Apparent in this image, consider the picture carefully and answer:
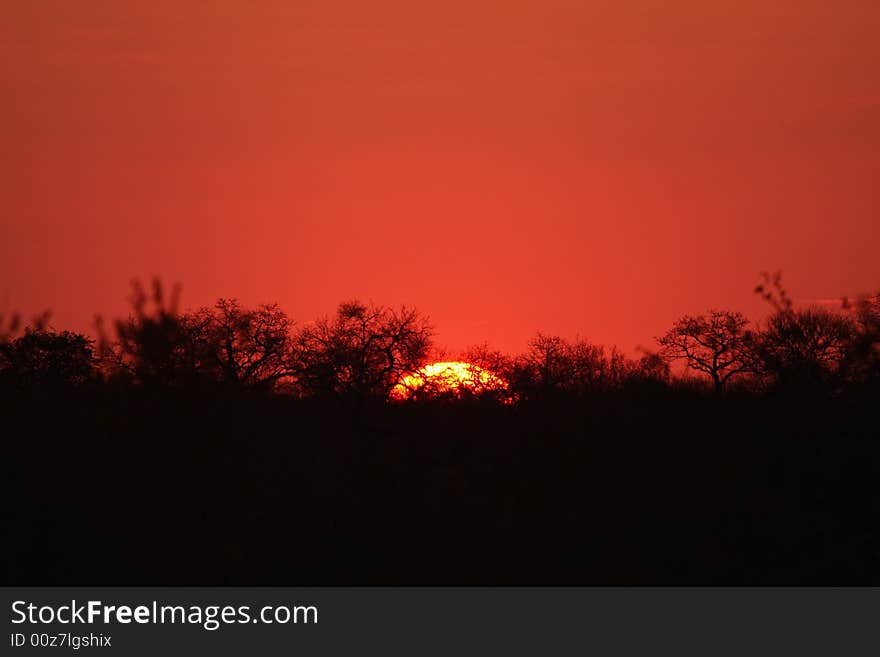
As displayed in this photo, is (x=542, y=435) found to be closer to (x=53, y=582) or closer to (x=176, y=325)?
(x=176, y=325)

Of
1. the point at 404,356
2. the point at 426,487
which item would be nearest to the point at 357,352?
the point at 404,356

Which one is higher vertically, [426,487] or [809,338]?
[809,338]

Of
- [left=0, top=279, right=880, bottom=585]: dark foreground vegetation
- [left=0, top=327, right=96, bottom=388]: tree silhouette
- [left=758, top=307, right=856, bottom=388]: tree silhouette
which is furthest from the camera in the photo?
[left=0, top=327, right=96, bottom=388]: tree silhouette

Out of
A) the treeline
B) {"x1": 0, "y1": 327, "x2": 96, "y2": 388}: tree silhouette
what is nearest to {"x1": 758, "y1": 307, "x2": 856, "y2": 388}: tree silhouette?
the treeline

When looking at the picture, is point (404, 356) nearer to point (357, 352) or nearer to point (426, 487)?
point (357, 352)

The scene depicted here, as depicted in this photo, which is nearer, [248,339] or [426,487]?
[426,487]

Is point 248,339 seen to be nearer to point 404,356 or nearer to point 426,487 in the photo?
point 404,356

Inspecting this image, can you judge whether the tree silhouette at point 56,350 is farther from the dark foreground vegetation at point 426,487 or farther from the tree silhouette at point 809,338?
the tree silhouette at point 809,338

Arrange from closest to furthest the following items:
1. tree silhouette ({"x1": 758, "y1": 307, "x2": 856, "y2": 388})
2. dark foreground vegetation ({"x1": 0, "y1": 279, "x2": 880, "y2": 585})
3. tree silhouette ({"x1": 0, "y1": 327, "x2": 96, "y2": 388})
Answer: dark foreground vegetation ({"x1": 0, "y1": 279, "x2": 880, "y2": 585}), tree silhouette ({"x1": 758, "y1": 307, "x2": 856, "y2": 388}), tree silhouette ({"x1": 0, "y1": 327, "x2": 96, "y2": 388})

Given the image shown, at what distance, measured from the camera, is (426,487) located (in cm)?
2022

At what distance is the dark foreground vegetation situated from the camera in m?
16.9

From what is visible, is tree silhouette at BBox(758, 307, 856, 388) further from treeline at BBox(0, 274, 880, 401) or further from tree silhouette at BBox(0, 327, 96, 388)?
tree silhouette at BBox(0, 327, 96, 388)

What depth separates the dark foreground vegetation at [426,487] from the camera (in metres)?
16.9
